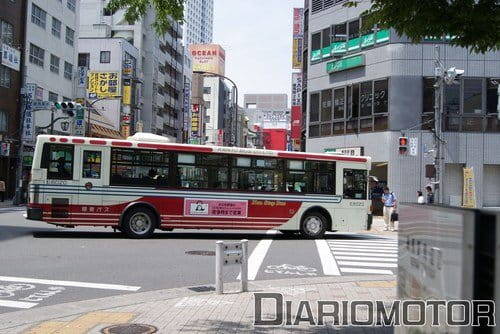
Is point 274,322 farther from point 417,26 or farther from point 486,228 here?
point 486,228

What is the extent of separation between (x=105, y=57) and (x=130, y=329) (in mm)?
61488

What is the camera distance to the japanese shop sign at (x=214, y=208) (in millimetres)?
17266

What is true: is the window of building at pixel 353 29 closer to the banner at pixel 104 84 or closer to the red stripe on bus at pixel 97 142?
the red stripe on bus at pixel 97 142

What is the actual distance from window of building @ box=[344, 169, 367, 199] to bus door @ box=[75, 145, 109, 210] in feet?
26.2

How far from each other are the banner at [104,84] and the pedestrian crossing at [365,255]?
A: 47971 millimetres

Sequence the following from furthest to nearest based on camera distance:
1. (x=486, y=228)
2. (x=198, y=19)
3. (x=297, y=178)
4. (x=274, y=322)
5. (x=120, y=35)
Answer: (x=198, y=19) < (x=120, y=35) < (x=297, y=178) < (x=274, y=322) < (x=486, y=228)

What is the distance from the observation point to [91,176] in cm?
1648

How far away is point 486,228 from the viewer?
7.09ft

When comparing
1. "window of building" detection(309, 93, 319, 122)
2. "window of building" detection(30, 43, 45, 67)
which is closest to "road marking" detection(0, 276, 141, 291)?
"window of building" detection(309, 93, 319, 122)

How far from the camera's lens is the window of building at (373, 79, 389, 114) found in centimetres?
3195

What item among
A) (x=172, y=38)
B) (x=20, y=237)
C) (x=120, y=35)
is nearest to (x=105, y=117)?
(x=120, y=35)

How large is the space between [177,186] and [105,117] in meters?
47.1

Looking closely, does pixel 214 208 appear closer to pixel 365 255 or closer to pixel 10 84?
pixel 365 255

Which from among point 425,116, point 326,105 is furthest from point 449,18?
point 326,105
